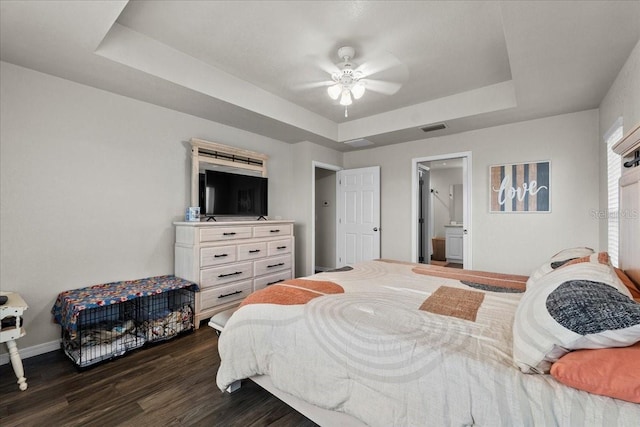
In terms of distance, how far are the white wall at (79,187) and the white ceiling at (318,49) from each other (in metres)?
0.23

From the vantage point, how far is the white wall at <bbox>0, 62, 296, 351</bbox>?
2.35 m

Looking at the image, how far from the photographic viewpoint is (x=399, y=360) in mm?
1199

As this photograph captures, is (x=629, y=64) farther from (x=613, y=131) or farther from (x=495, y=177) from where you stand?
(x=495, y=177)

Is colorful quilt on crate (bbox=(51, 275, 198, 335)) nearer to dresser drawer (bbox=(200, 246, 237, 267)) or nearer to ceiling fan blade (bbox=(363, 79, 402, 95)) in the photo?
dresser drawer (bbox=(200, 246, 237, 267))

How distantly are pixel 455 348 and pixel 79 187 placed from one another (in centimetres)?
326

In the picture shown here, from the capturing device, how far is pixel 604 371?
0.88 meters

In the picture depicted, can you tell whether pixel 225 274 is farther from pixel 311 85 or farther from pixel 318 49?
pixel 318 49

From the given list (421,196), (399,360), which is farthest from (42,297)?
(421,196)

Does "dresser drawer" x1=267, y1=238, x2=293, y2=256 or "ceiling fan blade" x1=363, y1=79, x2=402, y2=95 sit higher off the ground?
"ceiling fan blade" x1=363, y1=79, x2=402, y2=95

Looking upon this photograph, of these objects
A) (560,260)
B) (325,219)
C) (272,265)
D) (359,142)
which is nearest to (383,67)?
(359,142)

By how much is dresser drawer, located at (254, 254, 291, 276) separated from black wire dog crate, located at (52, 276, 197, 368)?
2.82 feet

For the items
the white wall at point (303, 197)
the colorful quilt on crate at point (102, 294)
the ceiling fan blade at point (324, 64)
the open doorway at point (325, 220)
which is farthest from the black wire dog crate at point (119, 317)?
the open doorway at point (325, 220)

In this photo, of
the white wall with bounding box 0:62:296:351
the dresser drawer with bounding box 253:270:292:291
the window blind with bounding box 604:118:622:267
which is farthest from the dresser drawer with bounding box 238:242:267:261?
the window blind with bounding box 604:118:622:267

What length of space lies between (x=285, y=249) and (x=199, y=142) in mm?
1783
